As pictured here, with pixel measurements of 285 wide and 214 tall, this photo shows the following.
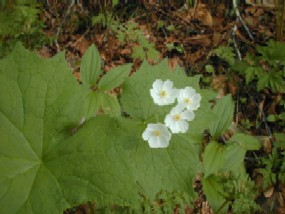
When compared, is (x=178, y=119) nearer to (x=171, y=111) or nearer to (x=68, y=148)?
(x=171, y=111)

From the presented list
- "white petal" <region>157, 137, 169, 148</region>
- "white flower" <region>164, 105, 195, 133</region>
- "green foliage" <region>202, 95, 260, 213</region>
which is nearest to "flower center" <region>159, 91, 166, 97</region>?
"white flower" <region>164, 105, 195, 133</region>

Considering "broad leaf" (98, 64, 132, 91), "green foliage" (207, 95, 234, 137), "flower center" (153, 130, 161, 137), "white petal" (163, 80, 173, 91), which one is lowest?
"green foliage" (207, 95, 234, 137)

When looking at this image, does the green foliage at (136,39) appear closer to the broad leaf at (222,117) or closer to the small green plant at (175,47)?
the small green plant at (175,47)

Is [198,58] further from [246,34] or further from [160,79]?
[160,79]

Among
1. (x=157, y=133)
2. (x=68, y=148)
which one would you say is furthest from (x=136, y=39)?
(x=68, y=148)

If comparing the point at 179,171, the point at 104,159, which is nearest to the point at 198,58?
the point at 179,171

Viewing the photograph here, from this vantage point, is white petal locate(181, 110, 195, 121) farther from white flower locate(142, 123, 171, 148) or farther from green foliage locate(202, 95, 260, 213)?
green foliage locate(202, 95, 260, 213)

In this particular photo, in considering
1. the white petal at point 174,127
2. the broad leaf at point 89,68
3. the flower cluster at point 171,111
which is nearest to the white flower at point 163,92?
the flower cluster at point 171,111
